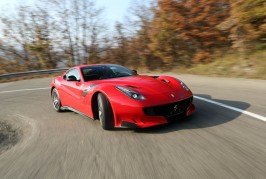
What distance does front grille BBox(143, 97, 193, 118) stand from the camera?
16.6ft

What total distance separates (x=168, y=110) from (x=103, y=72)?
222 cm

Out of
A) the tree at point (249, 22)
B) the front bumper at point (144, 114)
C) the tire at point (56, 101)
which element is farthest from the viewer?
the tree at point (249, 22)

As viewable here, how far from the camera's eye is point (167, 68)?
19.2 m

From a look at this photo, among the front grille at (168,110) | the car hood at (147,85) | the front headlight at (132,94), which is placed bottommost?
the front grille at (168,110)

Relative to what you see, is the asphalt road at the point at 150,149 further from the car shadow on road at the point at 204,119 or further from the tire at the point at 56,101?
the tire at the point at 56,101

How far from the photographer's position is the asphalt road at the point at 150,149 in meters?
3.48

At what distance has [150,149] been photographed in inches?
168

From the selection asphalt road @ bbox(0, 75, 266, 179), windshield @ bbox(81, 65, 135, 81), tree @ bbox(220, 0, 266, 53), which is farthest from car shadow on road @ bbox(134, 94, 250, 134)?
tree @ bbox(220, 0, 266, 53)

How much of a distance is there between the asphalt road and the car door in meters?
0.44

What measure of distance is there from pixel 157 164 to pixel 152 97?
64.5 inches

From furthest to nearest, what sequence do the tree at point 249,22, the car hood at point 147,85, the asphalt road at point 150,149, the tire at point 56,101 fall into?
1. the tree at point 249,22
2. the tire at point 56,101
3. the car hood at point 147,85
4. the asphalt road at point 150,149

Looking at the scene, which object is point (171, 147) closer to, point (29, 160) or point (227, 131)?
point (227, 131)

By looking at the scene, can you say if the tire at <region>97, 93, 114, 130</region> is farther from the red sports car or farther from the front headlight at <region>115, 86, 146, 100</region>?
the front headlight at <region>115, 86, 146, 100</region>

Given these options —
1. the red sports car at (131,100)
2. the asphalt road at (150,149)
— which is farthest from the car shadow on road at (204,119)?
the red sports car at (131,100)
